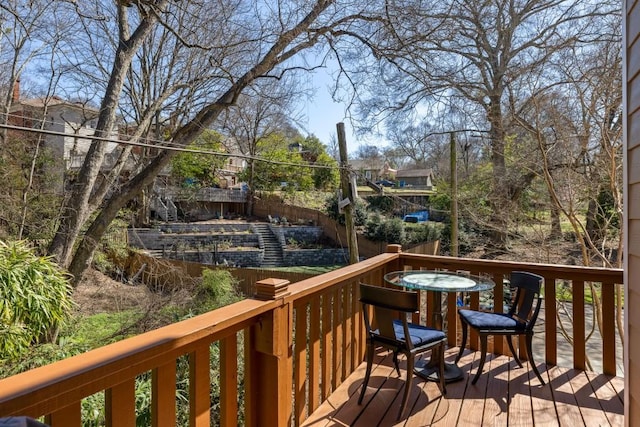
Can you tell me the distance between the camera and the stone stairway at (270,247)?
644 inches

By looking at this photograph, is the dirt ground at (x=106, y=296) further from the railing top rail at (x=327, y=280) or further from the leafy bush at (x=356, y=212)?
the leafy bush at (x=356, y=212)

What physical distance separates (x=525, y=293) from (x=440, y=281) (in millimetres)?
613

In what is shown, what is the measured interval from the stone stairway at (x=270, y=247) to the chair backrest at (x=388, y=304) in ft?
46.6

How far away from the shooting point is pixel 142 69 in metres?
10.0

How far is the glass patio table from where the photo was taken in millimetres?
2457

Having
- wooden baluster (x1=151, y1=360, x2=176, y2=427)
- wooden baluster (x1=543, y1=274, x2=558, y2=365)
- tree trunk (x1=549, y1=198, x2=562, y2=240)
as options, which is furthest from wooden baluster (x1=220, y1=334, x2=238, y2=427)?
tree trunk (x1=549, y1=198, x2=562, y2=240)

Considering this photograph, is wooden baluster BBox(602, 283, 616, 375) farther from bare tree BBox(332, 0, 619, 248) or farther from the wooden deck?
bare tree BBox(332, 0, 619, 248)

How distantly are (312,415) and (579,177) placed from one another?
223 inches

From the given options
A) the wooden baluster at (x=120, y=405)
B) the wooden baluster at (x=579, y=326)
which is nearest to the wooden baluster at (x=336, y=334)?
the wooden baluster at (x=120, y=405)

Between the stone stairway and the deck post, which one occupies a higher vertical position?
the deck post

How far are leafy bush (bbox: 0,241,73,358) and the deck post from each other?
3.11 m

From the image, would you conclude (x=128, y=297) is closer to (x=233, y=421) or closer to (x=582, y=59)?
(x=233, y=421)

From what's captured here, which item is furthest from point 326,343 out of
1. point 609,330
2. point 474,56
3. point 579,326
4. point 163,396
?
point 474,56

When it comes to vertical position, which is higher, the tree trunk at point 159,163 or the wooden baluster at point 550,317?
the tree trunk at point 159,163
